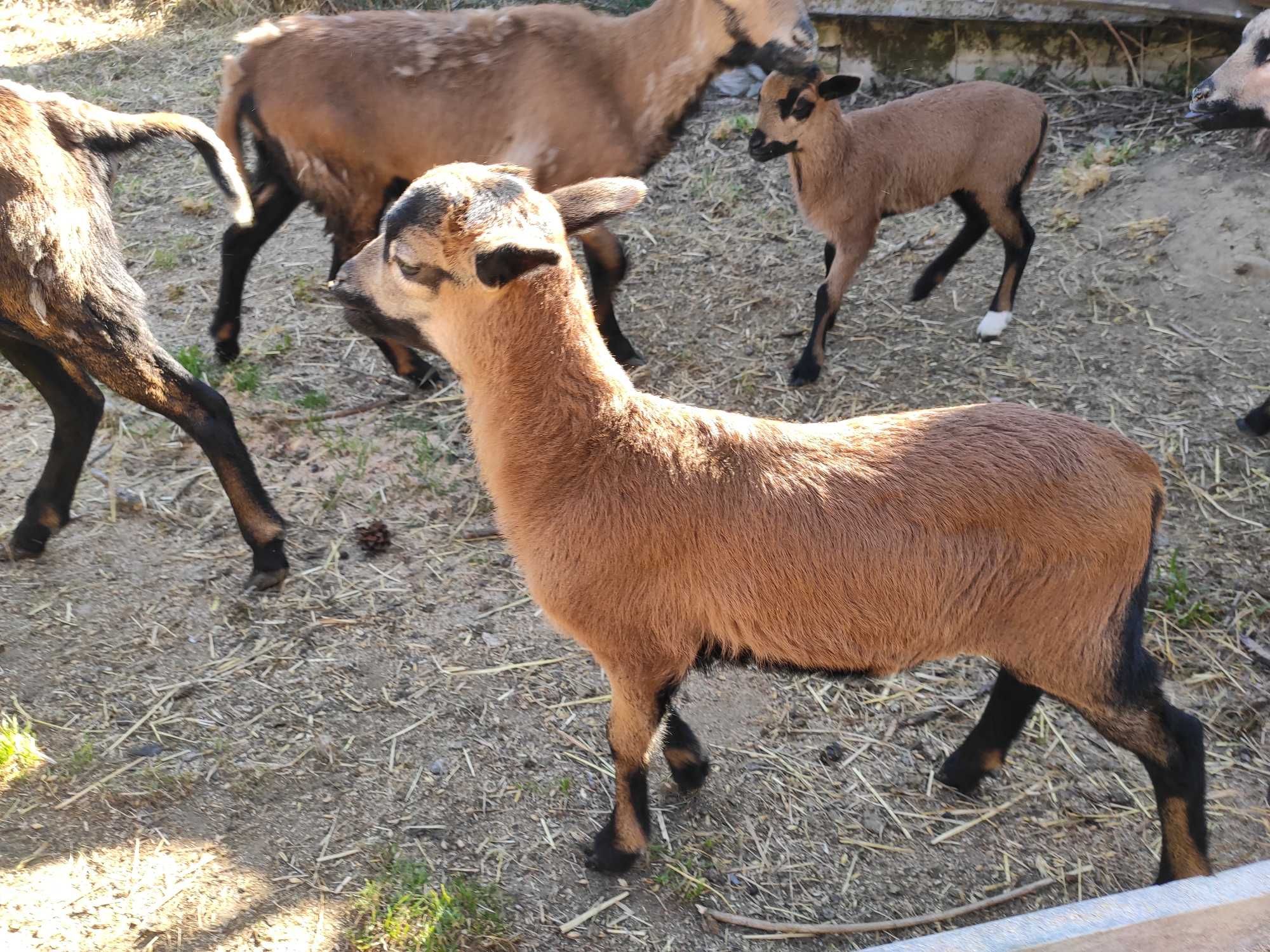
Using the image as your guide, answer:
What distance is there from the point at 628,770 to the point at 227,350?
363 cm

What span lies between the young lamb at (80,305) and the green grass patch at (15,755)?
1.01 metres

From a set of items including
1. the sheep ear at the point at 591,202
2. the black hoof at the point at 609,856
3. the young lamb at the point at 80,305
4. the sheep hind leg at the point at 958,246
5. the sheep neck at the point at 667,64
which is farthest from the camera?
the sheep hind leg at the point at 958,246

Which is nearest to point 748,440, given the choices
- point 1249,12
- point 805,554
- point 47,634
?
point 805,554

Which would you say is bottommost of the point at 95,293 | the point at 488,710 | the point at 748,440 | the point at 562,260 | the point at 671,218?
the point at 488,710

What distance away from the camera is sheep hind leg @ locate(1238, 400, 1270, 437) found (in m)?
4.69

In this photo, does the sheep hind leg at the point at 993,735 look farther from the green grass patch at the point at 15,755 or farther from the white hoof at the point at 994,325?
the green grass patch at the point at 15,755

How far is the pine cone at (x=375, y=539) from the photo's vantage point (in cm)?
443

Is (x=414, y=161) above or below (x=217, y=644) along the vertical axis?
above

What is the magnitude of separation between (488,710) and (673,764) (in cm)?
75

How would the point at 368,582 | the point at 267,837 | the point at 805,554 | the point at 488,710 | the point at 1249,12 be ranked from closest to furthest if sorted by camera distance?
the point at 805,554
the point at 267,837
the point at 488,710
the point at 368,582
the point at 1249,12

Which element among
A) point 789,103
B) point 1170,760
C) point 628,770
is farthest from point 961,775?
point 789,103

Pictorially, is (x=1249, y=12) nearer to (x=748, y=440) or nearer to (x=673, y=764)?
(x=748, y=440)

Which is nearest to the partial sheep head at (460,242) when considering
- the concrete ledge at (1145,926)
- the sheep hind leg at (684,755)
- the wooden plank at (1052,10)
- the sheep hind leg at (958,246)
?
the sheep hind leg at (684,755)

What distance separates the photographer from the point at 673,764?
10.9 ft
